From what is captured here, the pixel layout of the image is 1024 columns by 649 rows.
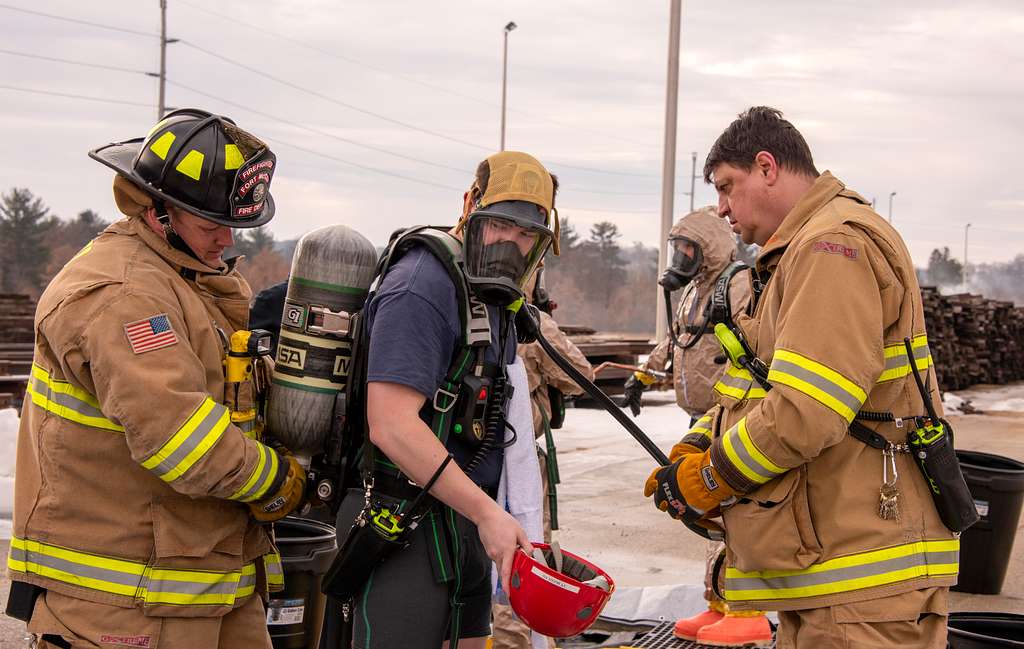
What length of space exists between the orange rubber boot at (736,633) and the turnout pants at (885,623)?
97.1 inches

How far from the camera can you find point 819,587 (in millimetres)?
2814

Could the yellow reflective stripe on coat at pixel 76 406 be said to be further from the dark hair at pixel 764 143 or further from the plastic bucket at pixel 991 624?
the plastic bucket at pixel 991 624

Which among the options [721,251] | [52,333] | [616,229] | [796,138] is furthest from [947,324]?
[616,229]

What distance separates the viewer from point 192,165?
2.80 m

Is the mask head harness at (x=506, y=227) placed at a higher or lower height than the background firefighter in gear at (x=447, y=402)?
higher

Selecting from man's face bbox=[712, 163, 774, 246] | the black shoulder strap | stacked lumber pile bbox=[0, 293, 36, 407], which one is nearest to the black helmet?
man's face bbox=[712, 163, 774, 246]

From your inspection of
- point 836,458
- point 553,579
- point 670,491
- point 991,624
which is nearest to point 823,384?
point 836,458


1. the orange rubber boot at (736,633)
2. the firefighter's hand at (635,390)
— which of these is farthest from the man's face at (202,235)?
the firefighter's hand at (635,390)

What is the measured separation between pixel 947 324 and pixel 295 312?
21.0 meters

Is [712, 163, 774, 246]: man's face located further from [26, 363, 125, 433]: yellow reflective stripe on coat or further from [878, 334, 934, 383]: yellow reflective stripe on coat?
[26, 363, 125, 433]: yellow reflective stripe on coat

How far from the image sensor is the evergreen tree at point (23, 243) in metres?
48.5

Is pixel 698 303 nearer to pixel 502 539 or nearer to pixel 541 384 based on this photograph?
pixel 541 384

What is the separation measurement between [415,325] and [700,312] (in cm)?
395

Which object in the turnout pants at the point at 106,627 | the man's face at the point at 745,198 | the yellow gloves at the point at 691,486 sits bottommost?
the turnout pants at the point at 106,627
